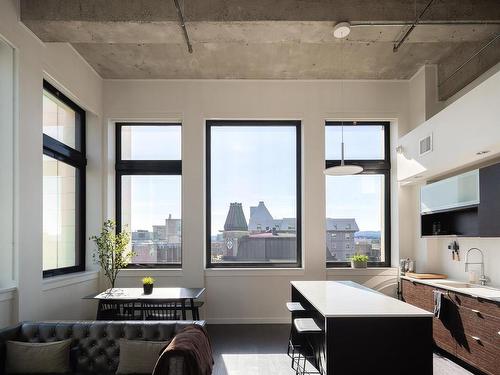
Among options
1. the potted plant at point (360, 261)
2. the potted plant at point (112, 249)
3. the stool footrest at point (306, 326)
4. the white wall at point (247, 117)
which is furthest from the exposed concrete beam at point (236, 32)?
Result: the potted plant at point (360, 261)

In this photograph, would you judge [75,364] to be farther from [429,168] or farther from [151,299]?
[429,168]

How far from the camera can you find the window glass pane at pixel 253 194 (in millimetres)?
6500

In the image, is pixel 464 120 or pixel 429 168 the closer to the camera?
pixel 464 120

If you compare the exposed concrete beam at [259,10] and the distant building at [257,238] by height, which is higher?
the exposed concrete beam at [259,10]

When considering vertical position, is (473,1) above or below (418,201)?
above

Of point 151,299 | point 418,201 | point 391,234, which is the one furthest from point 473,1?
point 151,299

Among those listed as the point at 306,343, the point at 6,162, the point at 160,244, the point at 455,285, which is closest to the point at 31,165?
the point at 6,162

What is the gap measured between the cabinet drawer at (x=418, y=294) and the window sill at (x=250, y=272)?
1527 mm

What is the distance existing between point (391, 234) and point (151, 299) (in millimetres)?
3953

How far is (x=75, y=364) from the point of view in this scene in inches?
129

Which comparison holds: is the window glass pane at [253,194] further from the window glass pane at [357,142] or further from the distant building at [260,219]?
the window glass pane at [357,142]

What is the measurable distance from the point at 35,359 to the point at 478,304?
3.99 m

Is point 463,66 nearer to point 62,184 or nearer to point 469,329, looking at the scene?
point 469,329

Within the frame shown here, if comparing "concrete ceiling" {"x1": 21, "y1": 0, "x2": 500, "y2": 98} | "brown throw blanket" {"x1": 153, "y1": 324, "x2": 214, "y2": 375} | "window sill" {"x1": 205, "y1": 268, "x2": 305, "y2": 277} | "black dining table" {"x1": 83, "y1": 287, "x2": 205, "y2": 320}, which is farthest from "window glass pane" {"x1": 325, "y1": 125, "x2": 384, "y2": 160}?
"brown throw blanket" {"x1": 153, "y1": 324, "x2": 214, "y2": 375}
